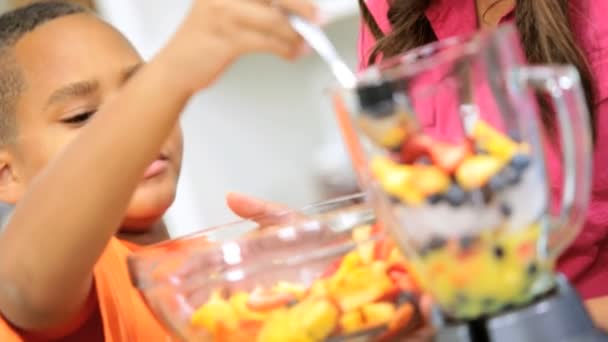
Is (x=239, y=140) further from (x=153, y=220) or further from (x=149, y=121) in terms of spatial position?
(x=149, y=121)

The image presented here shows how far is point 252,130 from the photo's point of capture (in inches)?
68.4

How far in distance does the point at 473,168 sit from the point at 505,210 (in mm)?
28

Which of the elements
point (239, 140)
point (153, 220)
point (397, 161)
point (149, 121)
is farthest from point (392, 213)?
point (239, 140)

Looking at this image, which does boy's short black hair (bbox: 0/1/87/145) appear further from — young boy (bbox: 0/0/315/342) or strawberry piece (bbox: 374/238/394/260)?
strawberry piece (bbox: 374/238/394/260)

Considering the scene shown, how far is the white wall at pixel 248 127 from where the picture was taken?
5.26 feet

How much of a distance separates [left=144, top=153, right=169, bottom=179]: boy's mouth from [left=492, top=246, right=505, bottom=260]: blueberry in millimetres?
472

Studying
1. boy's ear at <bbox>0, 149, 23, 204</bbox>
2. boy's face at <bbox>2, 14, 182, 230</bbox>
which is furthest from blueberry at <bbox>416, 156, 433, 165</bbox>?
boy's ear at <bbox>0, 149, 23, 204</bbox>

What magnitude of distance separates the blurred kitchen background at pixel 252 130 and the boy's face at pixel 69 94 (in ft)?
2.33

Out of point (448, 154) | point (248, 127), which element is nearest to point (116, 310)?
point (448, 154)

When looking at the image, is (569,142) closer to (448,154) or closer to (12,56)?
(448,154)

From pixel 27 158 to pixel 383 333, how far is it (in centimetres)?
48

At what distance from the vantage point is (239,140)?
1719 mm

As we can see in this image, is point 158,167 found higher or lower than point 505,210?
higher

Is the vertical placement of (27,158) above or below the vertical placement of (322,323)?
above
